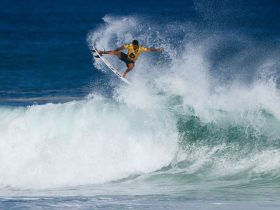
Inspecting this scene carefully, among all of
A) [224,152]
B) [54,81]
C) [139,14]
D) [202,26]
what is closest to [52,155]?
[224,152]

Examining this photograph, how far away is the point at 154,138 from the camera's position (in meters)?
17.0

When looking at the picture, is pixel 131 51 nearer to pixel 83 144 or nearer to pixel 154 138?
pixel 154 138

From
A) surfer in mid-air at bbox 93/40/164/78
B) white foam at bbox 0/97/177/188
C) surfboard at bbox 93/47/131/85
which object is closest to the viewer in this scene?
white foam at bbox 0/97/177/188

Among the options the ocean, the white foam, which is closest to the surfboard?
the ocean

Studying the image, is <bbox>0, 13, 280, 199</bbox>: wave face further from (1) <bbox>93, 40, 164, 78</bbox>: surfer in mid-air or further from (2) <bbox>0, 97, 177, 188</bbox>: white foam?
(1) <bbox>93, 40, 164, 78</bbox>: surfer in mid-air

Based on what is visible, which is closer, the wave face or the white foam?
the wave face

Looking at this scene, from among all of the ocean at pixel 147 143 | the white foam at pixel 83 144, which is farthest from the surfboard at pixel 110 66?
the white foam at pixel 83 144

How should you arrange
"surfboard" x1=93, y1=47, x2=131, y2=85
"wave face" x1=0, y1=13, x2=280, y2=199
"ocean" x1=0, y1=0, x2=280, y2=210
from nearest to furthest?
"ocean" x1=0, y1=0, x2=280, y2=210 < "wave face" x1=0, y1=13, x2=280, y2=199 < "surfboard" x1=93, y1=47, x2=131, y2=85

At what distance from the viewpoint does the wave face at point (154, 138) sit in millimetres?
16141

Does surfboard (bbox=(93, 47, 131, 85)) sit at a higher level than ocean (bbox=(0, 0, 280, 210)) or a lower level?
higher

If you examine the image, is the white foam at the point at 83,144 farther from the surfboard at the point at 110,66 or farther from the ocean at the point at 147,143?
the surfboard at the point at 110,66

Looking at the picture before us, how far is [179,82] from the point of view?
18.6m

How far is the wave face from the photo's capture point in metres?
16.1

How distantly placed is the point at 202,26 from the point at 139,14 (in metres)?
12.2
